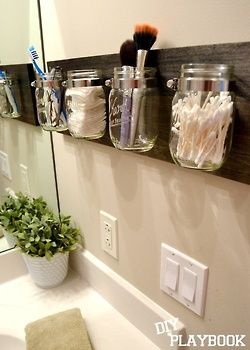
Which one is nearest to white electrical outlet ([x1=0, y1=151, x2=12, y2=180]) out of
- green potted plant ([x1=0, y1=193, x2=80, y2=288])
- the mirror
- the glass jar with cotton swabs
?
the mirror

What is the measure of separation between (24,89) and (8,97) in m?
0.06

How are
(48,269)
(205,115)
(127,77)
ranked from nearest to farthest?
(205,115) < (127,77) < (48,269)

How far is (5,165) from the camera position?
1.08 meters

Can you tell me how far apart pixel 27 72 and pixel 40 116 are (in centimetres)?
22

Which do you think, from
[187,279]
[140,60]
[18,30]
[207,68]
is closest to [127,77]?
[140,60]

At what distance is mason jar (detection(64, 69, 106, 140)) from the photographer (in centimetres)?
57

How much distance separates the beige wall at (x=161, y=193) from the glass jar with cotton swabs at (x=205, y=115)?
0.06 meters

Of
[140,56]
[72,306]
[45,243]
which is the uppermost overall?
[140,56]

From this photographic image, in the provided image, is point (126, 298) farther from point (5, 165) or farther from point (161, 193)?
point (5, 165)

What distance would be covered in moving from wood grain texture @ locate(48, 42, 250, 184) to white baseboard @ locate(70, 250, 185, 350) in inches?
14.1

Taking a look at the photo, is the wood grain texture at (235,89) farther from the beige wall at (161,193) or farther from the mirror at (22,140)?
the mirror at (22,140)

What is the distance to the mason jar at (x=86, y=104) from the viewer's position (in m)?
0.57

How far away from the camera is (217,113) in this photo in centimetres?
38

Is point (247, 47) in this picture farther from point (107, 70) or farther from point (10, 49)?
point (10, 49)
